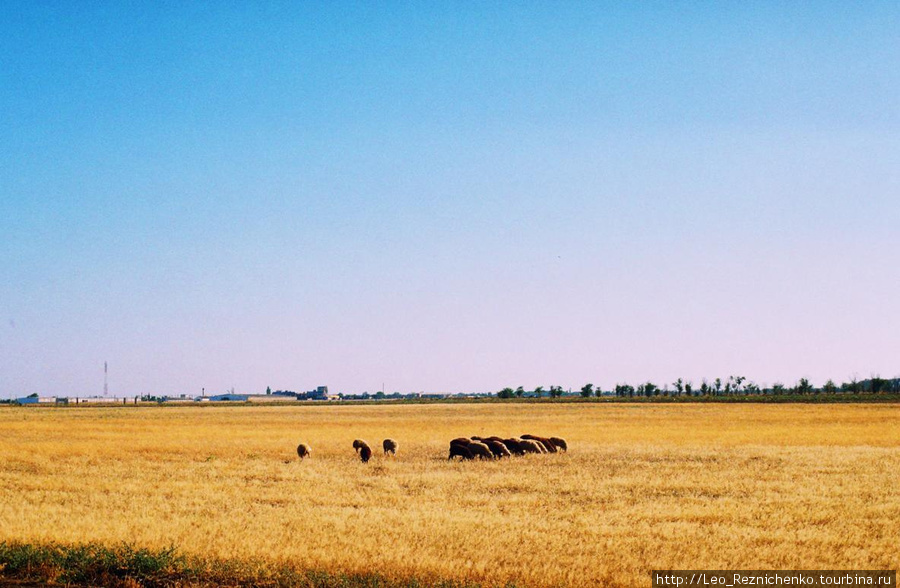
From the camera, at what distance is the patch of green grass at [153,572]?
1139cm

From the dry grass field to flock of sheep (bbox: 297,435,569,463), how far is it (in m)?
0.88

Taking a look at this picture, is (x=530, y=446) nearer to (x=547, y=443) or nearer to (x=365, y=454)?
(x=547, y=443)

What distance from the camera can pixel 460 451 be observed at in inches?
1260

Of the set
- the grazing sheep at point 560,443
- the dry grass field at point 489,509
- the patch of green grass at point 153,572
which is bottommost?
the grazing sheep at point 560,443

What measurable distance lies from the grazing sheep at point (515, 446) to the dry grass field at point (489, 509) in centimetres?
150

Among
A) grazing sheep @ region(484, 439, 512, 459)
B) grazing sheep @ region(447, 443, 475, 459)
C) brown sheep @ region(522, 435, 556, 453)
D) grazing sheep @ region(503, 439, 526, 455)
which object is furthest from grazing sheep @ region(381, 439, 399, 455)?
brown sheep @ region(522, 435, 556, 453)

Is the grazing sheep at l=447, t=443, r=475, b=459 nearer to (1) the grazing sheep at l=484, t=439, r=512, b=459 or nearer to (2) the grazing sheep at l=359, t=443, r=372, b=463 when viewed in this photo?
(1) the grazing sheep at l=484, t=439, r=512, b=459

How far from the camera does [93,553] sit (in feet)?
41.5

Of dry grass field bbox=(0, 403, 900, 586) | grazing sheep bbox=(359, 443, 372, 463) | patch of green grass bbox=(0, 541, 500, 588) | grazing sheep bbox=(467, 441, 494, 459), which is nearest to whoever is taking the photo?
patch of green grass bbox=(0, 541, 500, 588)

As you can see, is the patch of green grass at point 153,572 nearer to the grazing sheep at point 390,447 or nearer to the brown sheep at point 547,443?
the grazing sheep at point 390,447

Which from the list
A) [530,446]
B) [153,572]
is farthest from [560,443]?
[153,572]

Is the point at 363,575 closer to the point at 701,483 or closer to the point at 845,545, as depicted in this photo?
the point at 845,545

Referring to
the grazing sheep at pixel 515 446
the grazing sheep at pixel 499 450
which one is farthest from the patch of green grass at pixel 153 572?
the grazing sheep at pixel 515 446

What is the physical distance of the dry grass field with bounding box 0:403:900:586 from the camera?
12719mm
